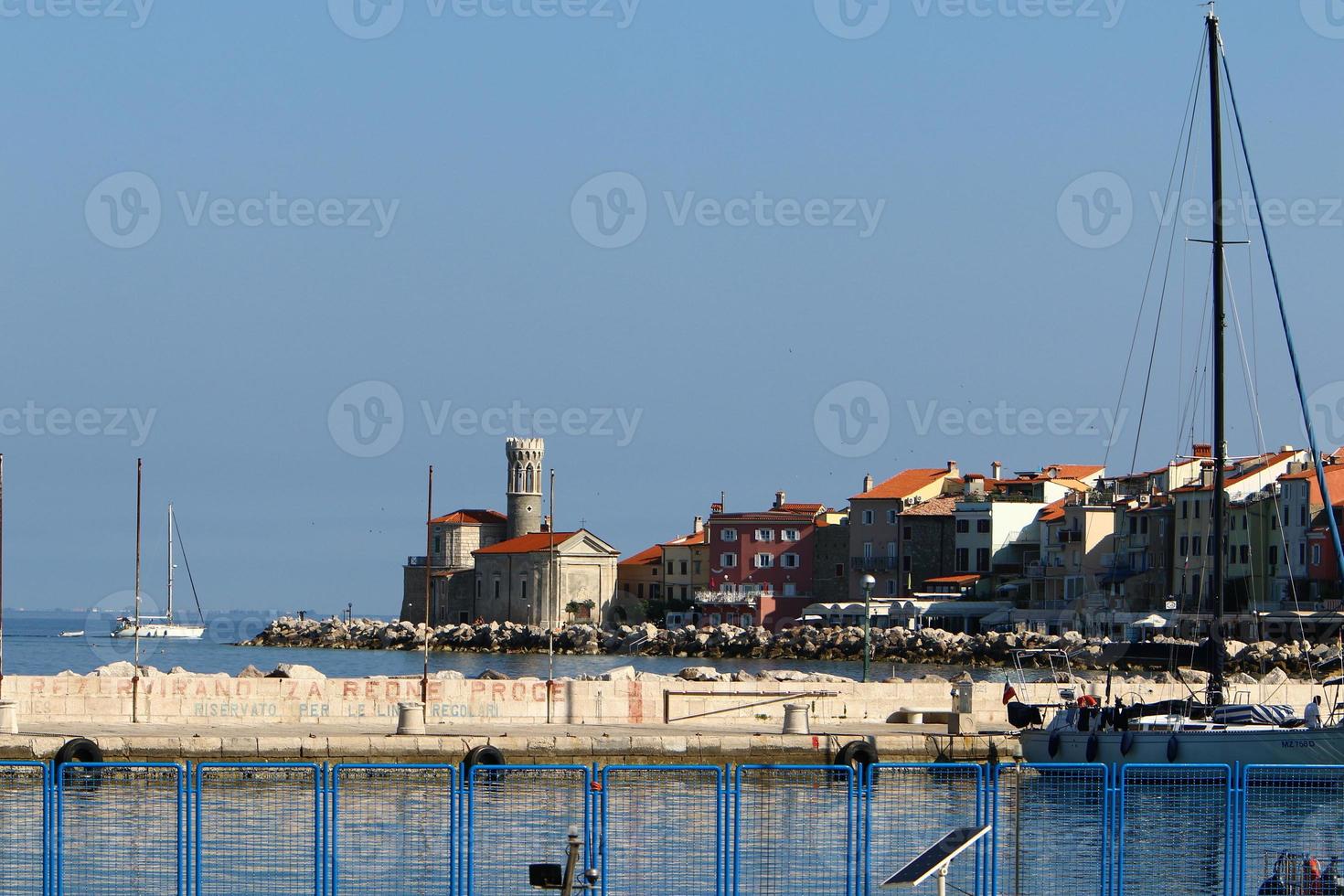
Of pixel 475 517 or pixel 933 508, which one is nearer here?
pixel 933 508

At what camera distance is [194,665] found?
91188mm

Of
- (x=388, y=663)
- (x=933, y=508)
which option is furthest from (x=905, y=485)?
(x=388, y=663)

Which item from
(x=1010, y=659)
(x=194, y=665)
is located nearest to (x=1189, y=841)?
(x=1010, y=659)

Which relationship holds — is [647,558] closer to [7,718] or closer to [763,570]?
[763,570]

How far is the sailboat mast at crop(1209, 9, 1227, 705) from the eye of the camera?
111 feet

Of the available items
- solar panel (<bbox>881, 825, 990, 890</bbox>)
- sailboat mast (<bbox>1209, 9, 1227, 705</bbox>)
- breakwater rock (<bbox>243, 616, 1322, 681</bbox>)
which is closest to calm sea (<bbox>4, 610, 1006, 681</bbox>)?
breakwater rock (<bbox>243, 616, 1322, 681</bbox>)

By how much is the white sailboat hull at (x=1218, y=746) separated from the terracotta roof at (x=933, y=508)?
7495 centimetres

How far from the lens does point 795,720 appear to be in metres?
32.0

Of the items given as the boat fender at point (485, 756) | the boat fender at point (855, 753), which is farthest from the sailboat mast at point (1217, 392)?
the boat fender at point (485, 756)

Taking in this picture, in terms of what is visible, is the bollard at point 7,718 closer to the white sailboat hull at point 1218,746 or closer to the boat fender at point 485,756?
the boat fender at point 485,756

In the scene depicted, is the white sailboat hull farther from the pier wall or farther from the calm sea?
the calm sea

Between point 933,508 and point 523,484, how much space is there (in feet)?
133

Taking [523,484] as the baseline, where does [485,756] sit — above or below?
below

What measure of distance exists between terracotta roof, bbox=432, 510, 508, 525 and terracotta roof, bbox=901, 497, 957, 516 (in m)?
39.3
